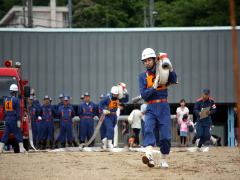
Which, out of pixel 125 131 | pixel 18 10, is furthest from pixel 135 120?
pixel 18 10

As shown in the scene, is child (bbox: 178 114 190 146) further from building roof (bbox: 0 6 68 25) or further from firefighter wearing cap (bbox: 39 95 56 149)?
building roof (bbox: 0 6 68 25)

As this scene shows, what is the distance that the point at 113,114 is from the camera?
23625 millimetres

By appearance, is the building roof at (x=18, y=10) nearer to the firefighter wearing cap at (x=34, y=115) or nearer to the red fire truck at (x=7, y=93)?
the firefighter wearing cap at (x=34, y=115)

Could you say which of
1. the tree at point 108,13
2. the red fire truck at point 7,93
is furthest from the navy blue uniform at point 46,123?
the tree at point 108,13

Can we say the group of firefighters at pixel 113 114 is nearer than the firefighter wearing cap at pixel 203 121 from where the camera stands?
Yes

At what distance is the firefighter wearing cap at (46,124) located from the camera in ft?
94.6

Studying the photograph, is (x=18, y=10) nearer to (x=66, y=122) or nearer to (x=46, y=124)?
(x=46, y=124)

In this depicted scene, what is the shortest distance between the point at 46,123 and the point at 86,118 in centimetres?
249

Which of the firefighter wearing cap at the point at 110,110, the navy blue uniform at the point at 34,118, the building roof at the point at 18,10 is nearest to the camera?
the firefighter wearing cap at the point at 110,110

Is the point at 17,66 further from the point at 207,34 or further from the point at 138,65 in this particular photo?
the point at 207,34

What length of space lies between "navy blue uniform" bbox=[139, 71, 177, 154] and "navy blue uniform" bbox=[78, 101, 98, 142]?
47.2 ft

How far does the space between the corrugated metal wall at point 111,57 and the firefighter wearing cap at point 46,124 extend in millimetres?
1919

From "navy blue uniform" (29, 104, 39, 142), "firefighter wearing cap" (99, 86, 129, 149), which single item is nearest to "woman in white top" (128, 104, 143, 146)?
"firefighter wearing cap" (99, 86, 129, 149)

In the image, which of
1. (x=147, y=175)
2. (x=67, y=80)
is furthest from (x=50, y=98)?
(x=147, y=175)
